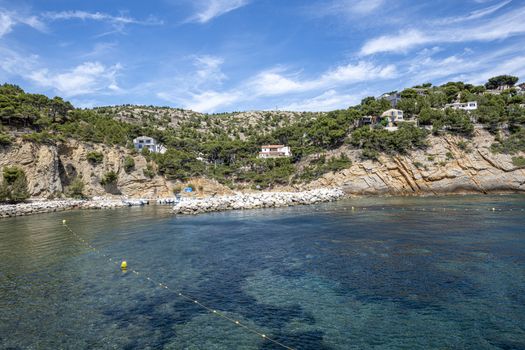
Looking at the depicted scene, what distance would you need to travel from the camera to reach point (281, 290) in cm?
1288

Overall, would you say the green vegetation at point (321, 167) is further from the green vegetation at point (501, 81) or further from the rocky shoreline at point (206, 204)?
the green vegetation at point (501, 81)

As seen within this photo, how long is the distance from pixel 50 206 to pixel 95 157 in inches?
649

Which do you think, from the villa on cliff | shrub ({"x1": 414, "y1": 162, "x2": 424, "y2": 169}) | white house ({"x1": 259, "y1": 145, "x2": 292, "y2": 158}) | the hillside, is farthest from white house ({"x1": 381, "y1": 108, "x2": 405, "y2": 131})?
white house ({"x1": 259, "y1": 145, "x2": 292, "y2": 158})

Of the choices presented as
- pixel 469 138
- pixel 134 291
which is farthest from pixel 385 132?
pixel 134 291

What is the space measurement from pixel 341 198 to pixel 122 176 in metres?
44.4

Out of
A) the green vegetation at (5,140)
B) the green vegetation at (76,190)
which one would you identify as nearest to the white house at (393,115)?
the green vegetation at (76,190)

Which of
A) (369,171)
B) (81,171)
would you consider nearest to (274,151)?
(369,171)

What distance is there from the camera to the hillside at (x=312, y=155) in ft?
187

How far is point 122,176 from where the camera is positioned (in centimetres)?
6650

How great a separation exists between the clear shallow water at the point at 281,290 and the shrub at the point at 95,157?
43046mm

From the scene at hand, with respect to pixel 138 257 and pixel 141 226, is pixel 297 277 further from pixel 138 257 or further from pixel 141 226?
pixel 141 226

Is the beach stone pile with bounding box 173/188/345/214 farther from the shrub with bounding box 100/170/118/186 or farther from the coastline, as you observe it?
the shrub with bounding box 100/170/118/186

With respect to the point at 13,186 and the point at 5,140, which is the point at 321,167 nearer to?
the point at 13,186

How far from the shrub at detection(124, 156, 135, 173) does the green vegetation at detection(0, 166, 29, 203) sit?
18124 mm
